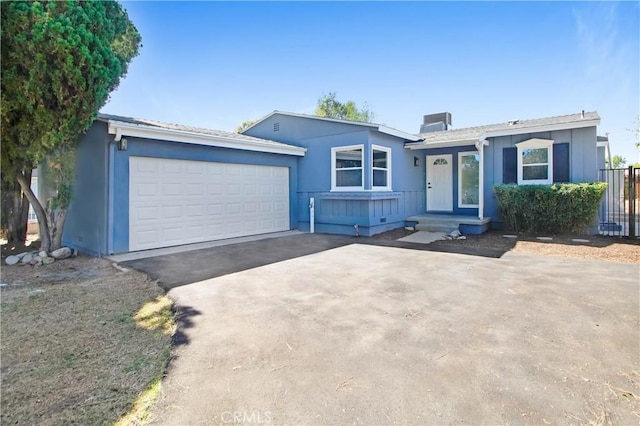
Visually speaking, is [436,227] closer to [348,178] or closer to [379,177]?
[379,177]

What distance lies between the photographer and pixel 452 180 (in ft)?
39.8

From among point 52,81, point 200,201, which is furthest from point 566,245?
point 52,81

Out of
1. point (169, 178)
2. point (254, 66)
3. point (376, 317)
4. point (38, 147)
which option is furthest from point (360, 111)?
point (376, 317)

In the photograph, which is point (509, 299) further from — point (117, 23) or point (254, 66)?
point (254, 66)

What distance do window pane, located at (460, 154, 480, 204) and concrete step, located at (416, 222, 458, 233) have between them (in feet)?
6.68

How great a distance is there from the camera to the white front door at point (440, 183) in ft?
40.2

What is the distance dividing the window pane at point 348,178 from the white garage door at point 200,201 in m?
1.87

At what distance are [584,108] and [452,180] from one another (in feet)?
15.0

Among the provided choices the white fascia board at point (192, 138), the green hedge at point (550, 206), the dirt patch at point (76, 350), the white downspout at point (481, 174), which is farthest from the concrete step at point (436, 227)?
the dirt patch at point (76, 350)

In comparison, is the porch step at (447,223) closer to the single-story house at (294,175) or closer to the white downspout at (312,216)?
the single-story house at (294,175)

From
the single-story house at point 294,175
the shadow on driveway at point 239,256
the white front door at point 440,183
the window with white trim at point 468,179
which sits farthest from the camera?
the white front door at point 440,183

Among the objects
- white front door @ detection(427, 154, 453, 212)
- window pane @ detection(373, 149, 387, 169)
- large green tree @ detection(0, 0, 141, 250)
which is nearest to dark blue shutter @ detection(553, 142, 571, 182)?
white front door @ detection(427, 154, 453, 212)

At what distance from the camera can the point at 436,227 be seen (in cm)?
1059

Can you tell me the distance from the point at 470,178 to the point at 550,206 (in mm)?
2874
